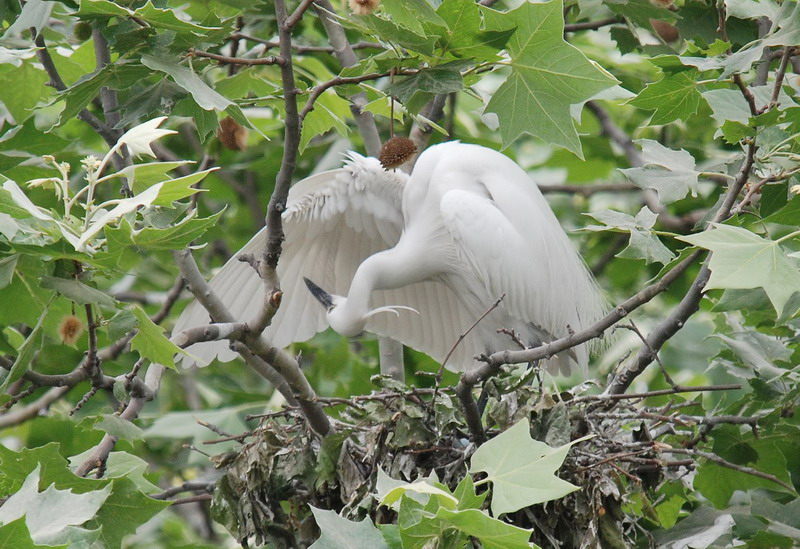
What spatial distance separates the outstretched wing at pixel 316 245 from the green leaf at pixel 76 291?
1.58 meters

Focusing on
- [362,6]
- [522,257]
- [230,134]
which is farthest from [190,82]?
[522,257]

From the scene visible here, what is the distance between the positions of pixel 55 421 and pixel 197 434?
1.91ft

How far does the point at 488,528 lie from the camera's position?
1.66m

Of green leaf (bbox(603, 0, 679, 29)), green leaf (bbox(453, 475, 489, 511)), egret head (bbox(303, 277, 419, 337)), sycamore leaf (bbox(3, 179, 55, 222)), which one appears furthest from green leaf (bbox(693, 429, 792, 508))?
sycamore leaf (bbox(3, 179, 55, 222))

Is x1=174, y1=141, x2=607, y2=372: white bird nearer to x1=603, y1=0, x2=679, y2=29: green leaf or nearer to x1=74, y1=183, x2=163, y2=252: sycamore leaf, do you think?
x1=603, y1=0, x2=679, y2=29: green leaf

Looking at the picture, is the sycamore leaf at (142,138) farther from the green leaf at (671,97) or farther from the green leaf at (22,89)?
the green leaf at (22,89)

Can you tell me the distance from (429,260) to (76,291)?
1.84m

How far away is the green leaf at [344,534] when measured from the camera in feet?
5.82

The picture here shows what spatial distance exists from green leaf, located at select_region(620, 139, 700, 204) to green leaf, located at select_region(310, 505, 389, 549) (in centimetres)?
110

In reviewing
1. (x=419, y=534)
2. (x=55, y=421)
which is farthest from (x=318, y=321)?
(x=419, y=534)

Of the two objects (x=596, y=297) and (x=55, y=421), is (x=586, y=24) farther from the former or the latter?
(x=55, y=421)

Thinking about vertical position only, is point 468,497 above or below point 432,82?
below

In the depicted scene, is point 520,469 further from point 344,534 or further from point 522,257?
point 522,257

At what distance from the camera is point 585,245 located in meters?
5.28
